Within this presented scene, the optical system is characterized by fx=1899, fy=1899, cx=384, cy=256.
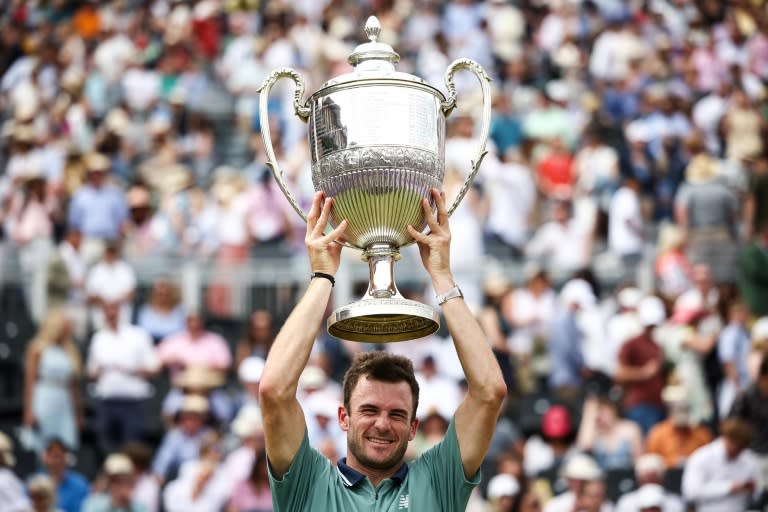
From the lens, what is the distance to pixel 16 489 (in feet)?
38.2


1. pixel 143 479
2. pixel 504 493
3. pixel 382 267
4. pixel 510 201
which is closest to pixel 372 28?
pixel 382 267

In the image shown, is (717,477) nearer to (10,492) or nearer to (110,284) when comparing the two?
(10,492)

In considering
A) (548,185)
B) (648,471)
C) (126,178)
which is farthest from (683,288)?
(126,178)

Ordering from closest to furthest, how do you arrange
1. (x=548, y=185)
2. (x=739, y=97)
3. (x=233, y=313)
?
(x=233, y=313) → (x=548, y=185) → (x=739, y=97)

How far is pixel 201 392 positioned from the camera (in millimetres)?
13562

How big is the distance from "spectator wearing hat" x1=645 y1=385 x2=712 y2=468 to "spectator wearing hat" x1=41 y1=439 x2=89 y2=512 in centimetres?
374

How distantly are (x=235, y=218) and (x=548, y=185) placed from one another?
2.94 metres

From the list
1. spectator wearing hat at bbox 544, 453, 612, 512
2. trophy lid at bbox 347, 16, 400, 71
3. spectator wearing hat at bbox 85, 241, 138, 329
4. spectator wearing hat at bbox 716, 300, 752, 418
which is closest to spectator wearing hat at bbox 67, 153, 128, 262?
spectator wearing hat at bbox 85, 241, 138, 329

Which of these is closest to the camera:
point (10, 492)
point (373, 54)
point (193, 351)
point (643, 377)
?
point (373, 54)

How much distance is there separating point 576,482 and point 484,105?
5.78 meters

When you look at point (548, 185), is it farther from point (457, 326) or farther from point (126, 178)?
point (457, 326)

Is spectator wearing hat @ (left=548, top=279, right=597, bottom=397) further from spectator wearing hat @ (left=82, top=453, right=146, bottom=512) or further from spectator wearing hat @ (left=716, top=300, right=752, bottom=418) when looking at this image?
spectator wearing hat @ (left=82, top=453, right=146, bottom=512)

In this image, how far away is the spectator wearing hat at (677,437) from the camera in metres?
12.4

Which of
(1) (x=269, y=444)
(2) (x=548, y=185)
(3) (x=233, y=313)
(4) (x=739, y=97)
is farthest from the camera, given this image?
(4) (x=739, y=97)
